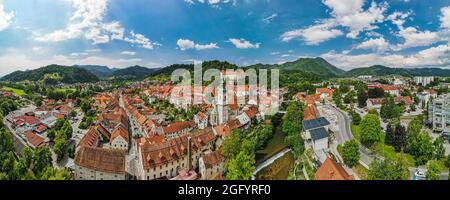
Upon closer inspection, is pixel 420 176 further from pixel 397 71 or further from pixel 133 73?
pixel 133 73

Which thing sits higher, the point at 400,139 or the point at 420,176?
the point at 400,139

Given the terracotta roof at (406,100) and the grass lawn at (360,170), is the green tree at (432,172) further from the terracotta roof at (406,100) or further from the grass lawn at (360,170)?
the terracotta roof at (406,100)

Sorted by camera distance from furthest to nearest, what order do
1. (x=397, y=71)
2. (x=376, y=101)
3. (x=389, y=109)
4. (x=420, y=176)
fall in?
(x=376, y=101) < (x=389, y=109) < (x=397, y=71) < (x=420, y=176)

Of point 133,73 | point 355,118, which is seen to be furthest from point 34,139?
point 355,118

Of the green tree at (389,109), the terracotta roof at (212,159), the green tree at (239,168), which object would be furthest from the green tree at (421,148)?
the terracotta roof at (212,159)
